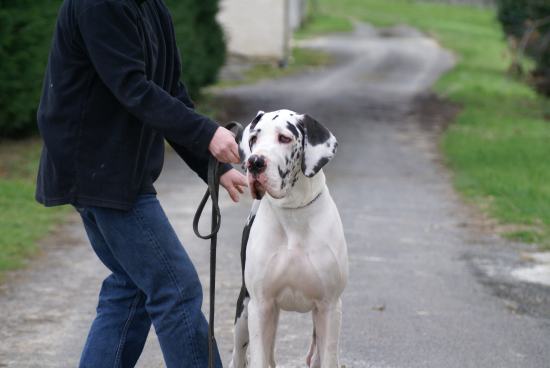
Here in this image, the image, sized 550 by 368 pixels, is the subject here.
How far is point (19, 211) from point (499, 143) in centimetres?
908

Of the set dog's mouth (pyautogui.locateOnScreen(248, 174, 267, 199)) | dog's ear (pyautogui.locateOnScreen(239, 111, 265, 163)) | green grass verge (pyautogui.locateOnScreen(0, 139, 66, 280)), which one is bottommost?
green grass verge (pyautogui.locateOnScreen(0, 139, 66, 280))

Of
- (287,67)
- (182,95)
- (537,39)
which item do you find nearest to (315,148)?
(182,95)

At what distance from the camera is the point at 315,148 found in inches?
175

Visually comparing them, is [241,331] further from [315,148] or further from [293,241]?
[315,148]

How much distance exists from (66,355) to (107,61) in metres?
2.66

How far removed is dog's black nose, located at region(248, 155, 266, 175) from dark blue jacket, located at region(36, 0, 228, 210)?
20 cm

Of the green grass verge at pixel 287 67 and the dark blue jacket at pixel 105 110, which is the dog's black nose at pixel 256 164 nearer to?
the dark blue jacket at pixel 105 110

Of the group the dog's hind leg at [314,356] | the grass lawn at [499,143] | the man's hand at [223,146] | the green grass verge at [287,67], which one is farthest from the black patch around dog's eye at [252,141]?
the green grass verge at [287,67]

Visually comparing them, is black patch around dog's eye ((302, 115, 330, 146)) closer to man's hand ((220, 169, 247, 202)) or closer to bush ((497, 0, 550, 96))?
man's hand ((220, 169, 247, 202))

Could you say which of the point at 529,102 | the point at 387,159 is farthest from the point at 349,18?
the point at 387,159

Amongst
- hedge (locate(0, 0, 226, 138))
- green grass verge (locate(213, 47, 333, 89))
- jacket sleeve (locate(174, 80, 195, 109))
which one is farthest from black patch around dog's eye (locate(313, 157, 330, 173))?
green grass verge (locate(213, 47, 333, 89))

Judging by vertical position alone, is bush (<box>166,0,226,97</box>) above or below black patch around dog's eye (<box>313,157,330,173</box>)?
below

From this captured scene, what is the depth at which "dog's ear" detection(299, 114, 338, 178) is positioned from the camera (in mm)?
4445

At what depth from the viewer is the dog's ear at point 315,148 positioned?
4.45 m
